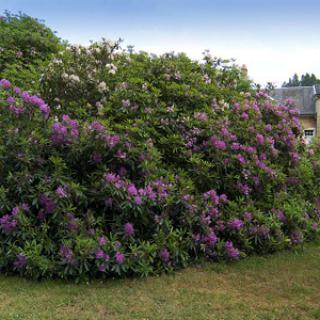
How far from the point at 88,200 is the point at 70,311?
1246mm

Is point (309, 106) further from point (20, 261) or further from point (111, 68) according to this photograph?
point (20, 261)

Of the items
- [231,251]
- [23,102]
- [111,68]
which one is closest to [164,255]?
[231,251]

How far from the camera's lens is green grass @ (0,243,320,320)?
113 inches

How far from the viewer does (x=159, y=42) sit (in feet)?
21.7

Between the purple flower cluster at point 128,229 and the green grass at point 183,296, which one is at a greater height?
the purple flower cluster at point 128,229

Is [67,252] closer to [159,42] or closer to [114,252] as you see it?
[114,252]

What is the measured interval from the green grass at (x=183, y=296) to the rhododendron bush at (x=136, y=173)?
183 mm

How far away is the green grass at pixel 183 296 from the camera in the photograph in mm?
2873

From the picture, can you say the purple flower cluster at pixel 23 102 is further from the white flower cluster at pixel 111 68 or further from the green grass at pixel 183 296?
the green grass at pixel 183 296

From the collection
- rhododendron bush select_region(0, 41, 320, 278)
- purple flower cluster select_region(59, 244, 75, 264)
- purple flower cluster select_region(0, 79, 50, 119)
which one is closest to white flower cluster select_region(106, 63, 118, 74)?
rhododendron bush select_region(0, 41, 320, 278)

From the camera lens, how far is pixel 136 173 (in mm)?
4066

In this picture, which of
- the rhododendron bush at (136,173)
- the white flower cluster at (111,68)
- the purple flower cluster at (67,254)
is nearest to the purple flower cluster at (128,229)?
the rhododendron bush at (136,173)

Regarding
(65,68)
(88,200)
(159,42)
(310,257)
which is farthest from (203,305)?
(159,42)

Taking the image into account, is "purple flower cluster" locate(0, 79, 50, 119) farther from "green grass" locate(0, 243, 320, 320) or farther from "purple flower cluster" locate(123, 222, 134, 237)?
A: "green grass" locate(0, 243, 320, 320)
